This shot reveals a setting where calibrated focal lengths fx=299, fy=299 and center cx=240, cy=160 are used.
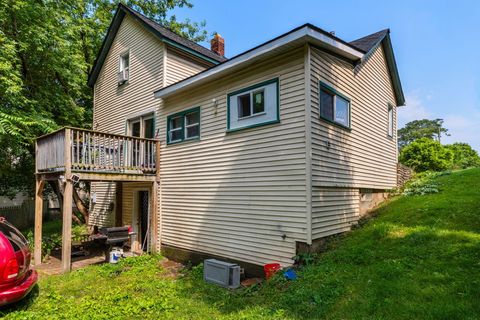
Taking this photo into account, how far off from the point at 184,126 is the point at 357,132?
5474 millimetres

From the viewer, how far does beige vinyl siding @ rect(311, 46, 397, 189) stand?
712 centimetres

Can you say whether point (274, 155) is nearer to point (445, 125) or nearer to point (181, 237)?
point (181, 237)

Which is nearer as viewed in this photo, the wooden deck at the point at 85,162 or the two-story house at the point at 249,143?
the two-story house at the point at 249,143

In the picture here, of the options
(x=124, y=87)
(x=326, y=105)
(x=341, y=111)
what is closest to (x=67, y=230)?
(x=124, y=87)

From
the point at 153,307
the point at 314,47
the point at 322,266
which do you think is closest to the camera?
the point at 153,307

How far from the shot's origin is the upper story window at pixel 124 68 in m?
12.8

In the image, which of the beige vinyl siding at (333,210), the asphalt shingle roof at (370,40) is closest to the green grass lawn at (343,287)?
the beige vinyl siding at (333,210)

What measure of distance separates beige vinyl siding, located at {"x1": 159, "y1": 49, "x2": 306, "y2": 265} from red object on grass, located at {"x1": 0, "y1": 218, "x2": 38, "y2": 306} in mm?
4528

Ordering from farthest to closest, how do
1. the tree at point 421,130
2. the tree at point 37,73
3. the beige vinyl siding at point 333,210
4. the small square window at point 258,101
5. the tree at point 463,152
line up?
the tree at point 421,130 < the tree at point 463,152 < the tree at point 37,73 < the small square window at point 258,101 < the beige vinyl siding at point 333,210

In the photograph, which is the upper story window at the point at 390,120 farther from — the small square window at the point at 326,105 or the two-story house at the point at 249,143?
the small square window at the point at 326,105

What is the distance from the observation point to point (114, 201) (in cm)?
1249

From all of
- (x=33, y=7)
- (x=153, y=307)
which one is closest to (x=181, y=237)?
(x=153, y=307)

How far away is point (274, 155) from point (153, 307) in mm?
4150

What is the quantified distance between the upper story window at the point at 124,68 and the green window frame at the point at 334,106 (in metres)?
8.73
